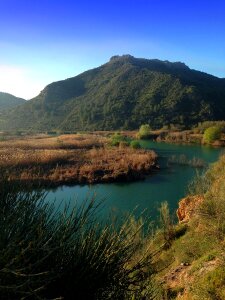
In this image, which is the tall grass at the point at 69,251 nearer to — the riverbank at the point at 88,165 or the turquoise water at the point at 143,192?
the turquoise water at the point at 143,192

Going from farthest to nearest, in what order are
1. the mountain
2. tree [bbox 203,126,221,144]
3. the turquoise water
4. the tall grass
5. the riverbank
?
the mountain → tree [bbox 203,126,221,144] → the riverbank → the turquoise water → the tall grass

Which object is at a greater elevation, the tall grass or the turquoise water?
the tall grass

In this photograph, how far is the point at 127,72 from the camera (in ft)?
592

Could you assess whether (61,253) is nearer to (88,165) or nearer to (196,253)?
(196,253)

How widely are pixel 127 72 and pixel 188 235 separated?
160535mm

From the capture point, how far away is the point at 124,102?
490ft

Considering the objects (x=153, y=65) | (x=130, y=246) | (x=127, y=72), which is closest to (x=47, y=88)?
(x=127, y=72)

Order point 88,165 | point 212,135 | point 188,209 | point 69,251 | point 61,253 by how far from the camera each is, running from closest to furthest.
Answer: point 61,253 → point 69,251 → point 188,209 → point 88,165 → point 212,135

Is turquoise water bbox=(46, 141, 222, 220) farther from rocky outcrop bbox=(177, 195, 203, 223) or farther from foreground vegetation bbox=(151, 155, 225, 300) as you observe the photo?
foreground vegetation bbox=(151, 155, 225, 300)

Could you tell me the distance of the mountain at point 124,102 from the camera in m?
136

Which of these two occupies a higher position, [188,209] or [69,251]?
[69,251]

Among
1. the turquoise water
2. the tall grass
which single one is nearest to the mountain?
the turquoise water

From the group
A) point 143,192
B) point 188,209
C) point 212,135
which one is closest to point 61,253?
point 188,209

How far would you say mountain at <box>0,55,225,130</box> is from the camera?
136 metres
